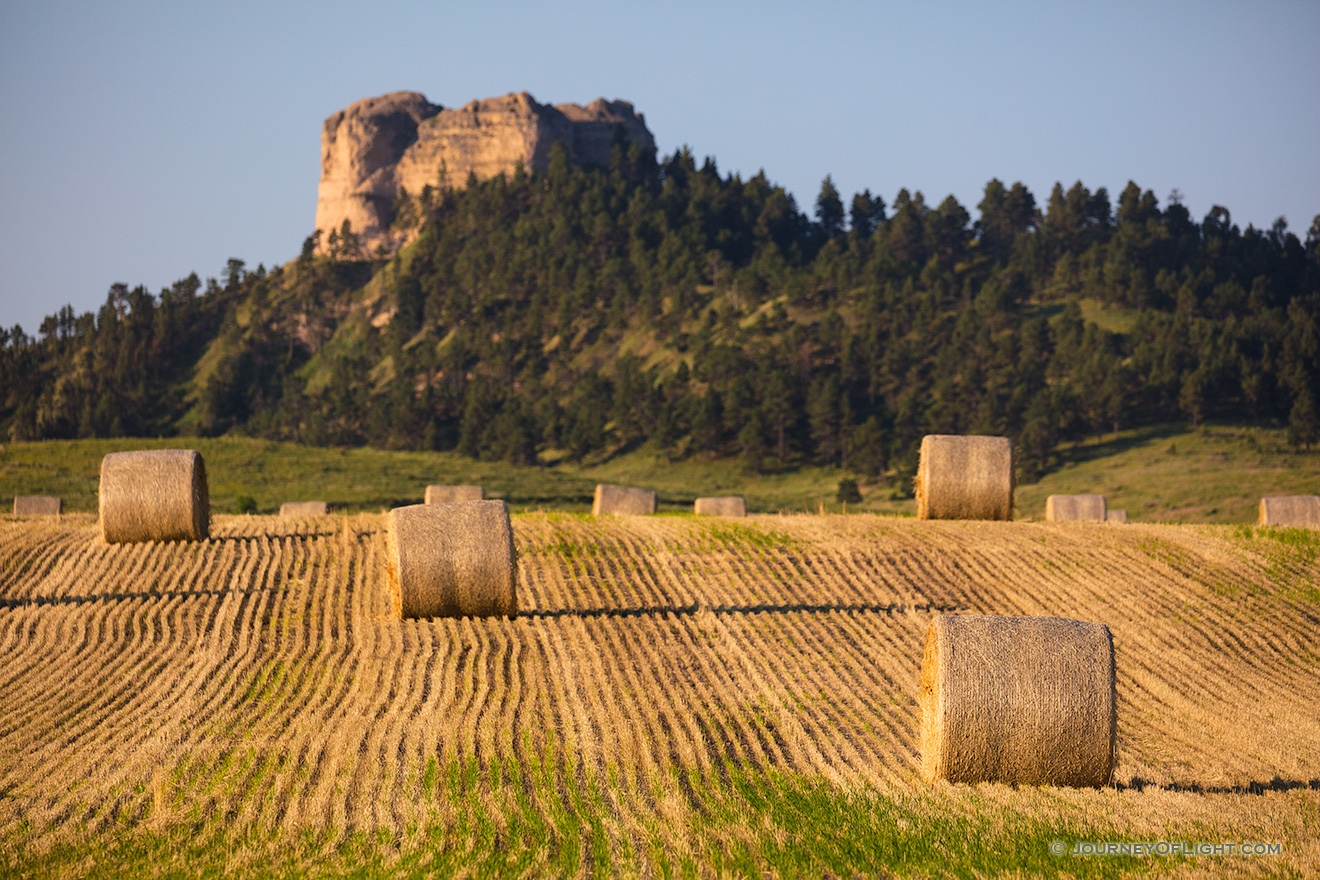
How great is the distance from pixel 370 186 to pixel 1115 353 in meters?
141

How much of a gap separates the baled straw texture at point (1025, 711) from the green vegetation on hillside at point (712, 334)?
60698mm

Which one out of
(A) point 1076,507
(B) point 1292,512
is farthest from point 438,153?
(B) point 1292,512

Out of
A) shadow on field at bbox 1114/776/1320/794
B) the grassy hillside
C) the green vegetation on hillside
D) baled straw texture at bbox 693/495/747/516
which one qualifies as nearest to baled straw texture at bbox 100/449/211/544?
baled straw texture at bbox 693/495/747/516

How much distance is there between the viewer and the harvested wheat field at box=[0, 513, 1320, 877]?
9.36 m

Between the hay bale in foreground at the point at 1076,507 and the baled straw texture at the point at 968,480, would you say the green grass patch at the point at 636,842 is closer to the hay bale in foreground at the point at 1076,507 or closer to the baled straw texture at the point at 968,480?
the baled straw texture at the point at 968,480

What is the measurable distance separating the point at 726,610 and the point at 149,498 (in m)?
10.9

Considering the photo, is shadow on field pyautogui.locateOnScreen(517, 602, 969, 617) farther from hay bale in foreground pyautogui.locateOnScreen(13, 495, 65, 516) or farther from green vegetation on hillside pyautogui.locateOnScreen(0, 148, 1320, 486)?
green vegetation on hillside pyautogui.locateOnScreen(0, 148, 1320, 486)

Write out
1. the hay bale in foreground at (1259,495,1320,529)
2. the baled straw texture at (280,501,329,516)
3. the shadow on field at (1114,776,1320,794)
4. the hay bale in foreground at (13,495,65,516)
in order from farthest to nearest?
the baled straw texture at (280,501,329,516) < the hay bale in foreground at (13,495,65,516) < the hay bale in foreground at (1259,495,1320,529) < the shadow on field at (1114,776,1320,794)

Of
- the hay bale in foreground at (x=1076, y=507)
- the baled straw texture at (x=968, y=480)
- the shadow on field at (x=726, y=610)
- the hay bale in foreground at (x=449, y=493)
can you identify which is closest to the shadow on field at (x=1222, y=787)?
the shadow on field at (x=726, y=610)

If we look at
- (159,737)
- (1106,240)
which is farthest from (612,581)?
(1106,240)

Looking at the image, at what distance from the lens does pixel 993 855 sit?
912 cm

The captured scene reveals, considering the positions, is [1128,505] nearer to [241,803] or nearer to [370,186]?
[241,803]

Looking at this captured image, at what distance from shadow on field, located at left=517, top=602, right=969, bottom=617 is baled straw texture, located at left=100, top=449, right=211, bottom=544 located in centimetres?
747

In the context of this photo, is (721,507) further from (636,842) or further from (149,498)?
(636,842)
